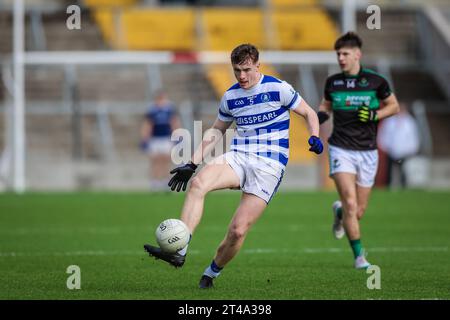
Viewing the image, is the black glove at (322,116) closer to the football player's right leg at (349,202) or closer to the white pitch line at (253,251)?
the football player's right leg at (349,202)

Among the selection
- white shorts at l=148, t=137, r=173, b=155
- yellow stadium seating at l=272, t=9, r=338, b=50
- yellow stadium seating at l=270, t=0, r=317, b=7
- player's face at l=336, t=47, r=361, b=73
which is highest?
yellow stadium seating at l=270, t=0, r=317, b=7

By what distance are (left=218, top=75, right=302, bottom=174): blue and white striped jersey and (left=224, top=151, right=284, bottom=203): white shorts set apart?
0.24 ft

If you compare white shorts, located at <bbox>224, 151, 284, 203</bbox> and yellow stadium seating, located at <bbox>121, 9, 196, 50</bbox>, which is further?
yellow stadium seating, located at <bbox>121, 9, 196, 50</bbox>

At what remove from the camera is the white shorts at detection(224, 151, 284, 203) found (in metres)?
10.1

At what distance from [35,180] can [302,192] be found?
6750 mm

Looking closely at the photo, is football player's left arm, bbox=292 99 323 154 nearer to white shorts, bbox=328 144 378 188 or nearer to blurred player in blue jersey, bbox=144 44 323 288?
blurred player in blue jersey, bbox=144 44 323 288

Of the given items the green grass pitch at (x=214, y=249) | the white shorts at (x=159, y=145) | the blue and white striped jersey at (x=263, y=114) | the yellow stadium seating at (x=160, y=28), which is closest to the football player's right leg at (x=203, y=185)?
the blue and white striped jersey at (x=263, y=114)

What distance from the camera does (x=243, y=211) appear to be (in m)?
10.0

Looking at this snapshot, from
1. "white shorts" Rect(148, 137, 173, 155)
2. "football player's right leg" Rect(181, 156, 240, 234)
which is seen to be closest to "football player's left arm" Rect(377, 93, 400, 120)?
"football player's right leg" Rect(181, 156, 240, 234)

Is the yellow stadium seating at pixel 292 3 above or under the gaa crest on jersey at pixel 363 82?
above

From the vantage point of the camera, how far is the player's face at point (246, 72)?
32.4 ft

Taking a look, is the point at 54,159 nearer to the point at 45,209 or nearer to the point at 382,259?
the point at 45,209

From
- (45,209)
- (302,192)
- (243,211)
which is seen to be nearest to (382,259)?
(243,211)

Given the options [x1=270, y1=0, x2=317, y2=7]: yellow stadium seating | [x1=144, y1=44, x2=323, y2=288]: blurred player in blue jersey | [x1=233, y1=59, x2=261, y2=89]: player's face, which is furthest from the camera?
[x1=270, y1=0, x2=317, y2=7]: yellow stadium seating
